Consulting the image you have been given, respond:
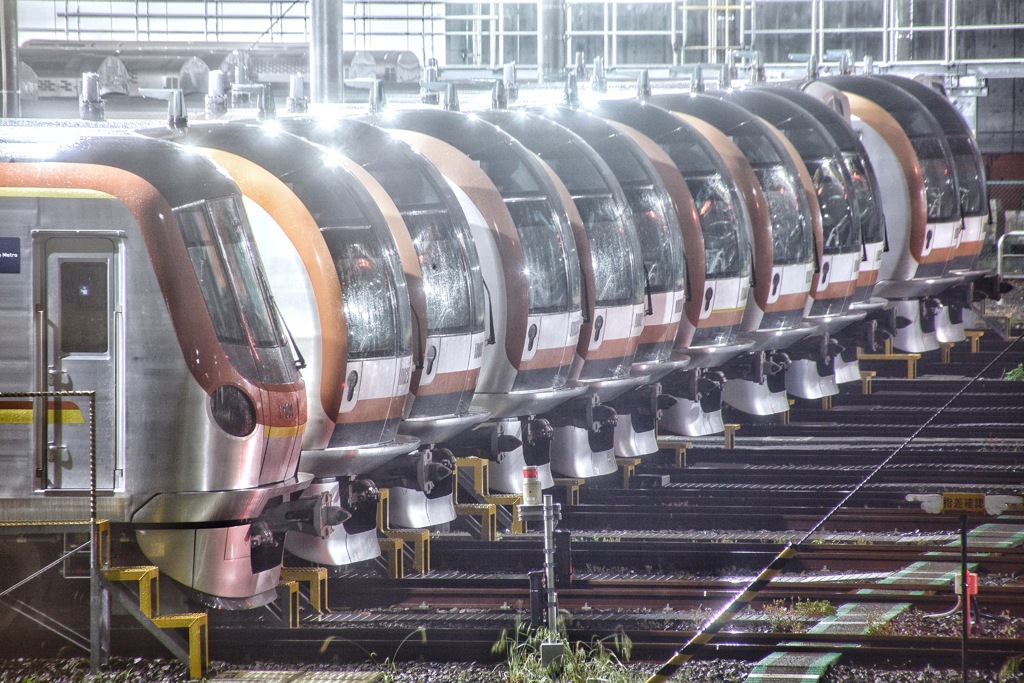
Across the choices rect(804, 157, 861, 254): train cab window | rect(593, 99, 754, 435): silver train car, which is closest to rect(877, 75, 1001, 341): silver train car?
rect(804, 157, 861, 254): train cab window

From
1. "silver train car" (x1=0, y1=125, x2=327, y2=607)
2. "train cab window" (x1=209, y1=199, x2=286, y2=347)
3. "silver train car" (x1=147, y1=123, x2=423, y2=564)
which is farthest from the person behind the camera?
"silver train car" (x1=147, y1=123, x2=423, y2=564)

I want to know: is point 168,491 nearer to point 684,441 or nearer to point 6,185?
point 6,185

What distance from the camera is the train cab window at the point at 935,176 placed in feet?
56.0

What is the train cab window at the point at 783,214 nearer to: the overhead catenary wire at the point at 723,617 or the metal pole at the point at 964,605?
the overhead catenary wire at the point at 723,617

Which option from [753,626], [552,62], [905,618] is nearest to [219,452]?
[753,626]

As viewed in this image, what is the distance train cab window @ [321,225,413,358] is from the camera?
9.22 m

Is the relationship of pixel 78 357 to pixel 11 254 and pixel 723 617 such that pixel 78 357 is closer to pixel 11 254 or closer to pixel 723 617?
pixel 11 254

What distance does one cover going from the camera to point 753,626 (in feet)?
30.7

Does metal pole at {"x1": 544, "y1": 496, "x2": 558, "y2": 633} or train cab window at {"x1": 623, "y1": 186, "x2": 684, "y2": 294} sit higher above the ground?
train cab window at {"x1": 623, "y1": 186, "x2": 684, "y2": 294}

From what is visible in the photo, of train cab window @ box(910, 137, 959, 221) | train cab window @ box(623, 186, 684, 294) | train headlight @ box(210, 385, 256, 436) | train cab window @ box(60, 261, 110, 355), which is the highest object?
train cab window @ box(910, 137, 959, 221)

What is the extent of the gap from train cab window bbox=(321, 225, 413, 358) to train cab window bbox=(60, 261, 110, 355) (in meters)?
1.60

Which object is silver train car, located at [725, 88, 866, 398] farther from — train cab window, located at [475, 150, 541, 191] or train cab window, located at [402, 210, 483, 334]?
train cab window, located at [402, 210, 483, 334]

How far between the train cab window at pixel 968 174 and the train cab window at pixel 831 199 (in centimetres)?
247

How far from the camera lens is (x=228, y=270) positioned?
26.8 feet
